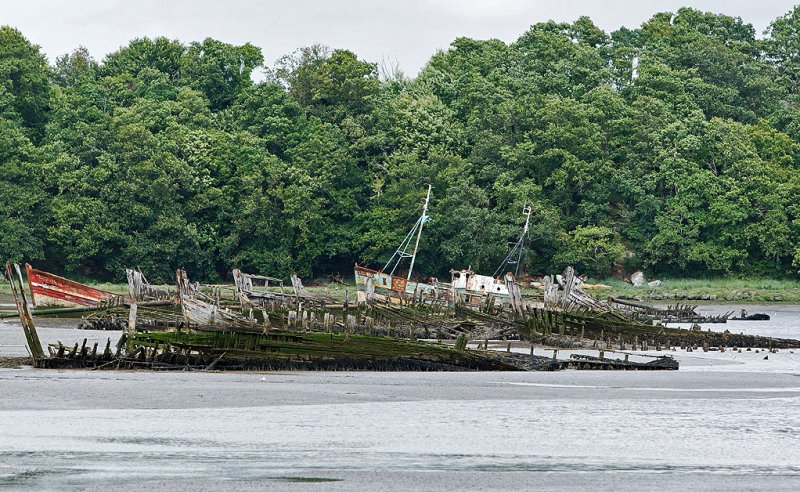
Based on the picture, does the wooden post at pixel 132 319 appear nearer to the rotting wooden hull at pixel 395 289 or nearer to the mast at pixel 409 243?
the rotting wooden hull at pixel 395 289

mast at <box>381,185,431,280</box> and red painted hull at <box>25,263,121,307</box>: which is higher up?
mast at <box>381,185,431,280</box>

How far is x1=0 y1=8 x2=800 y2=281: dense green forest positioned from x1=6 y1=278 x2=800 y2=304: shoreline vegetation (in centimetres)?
155

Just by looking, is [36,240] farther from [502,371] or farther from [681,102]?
[502,371]

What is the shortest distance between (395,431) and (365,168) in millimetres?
82053

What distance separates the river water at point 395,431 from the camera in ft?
65.2

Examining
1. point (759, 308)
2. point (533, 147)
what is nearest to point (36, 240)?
point (533, 147)

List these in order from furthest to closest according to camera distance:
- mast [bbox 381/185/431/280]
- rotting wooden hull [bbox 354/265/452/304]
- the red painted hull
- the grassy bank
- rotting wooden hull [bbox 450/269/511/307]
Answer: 1. the grassy bank
2. mast [bbox 381/185/431/280]
3. rotting wooden hull [bbox 450/269/511/307]
4. rotting wooden hull [bbox 354/265/452/304]
5. the red painted hull

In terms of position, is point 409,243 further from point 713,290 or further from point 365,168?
point 713,290

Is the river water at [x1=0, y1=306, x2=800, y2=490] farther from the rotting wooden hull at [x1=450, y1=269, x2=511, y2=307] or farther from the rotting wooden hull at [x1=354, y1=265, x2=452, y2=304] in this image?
the rotting wooden hull at [x1=450, y1=269, x2=511, y2=307]

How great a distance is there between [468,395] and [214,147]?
7217 centimetres

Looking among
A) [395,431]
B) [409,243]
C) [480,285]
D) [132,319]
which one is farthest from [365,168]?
[395,431]

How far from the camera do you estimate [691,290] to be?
96.6 m

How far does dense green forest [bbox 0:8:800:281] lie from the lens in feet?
310

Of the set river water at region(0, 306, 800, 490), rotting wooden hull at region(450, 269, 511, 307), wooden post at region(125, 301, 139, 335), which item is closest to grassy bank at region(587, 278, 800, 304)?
rotting wooden hull at region(450, 269, 511, 307)
